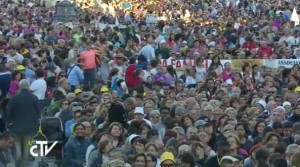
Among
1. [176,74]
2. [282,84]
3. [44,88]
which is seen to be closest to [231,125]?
[44,88]

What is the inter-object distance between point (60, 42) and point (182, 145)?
1169 centimetres

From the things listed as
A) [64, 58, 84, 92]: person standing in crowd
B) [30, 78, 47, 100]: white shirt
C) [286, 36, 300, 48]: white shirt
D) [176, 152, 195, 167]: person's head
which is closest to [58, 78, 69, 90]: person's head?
Result: [30, 78, 47, 100]: white shirt

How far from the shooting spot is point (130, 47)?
26328mm

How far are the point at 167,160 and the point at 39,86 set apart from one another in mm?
6798

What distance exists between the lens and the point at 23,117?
52.9 ft

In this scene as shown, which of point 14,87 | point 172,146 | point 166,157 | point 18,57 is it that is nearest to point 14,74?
point 14,87

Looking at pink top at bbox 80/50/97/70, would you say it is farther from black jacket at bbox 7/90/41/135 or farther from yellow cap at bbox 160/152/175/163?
yellow cap at bbox 160/152/175/163

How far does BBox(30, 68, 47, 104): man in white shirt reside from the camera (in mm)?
19391

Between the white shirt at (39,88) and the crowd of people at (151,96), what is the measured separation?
0.07 ft

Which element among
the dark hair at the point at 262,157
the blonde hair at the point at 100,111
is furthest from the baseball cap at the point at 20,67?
the dark hair at the point at 262,157

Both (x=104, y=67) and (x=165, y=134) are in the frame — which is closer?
(x=165, y=134)

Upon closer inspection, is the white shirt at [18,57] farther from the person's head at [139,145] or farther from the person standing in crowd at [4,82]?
the person's head at [139,145]

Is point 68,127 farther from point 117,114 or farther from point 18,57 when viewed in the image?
point 18,57

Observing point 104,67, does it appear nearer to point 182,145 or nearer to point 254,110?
point 254,110
